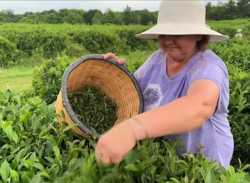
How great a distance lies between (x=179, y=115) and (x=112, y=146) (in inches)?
12.8

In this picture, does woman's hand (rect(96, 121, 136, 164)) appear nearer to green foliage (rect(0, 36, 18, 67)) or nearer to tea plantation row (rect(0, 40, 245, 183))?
tea plantation row (rect(0, 40, 245, 183))

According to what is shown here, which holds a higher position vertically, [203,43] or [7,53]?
[203,43]

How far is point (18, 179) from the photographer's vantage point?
1.56 m

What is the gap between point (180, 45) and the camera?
1952 millimetres

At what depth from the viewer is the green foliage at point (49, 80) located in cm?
386

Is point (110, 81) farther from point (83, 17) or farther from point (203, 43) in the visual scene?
point (83, 17)

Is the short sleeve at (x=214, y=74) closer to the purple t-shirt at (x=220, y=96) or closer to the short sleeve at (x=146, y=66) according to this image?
the purple t-shirt at (x=220, y=96)

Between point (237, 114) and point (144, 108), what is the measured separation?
50.2 inches

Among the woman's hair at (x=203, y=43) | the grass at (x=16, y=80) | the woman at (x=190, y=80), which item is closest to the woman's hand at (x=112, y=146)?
the woman at (x=190, y=80)

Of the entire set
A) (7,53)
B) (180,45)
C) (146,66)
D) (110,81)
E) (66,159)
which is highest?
(180,45)

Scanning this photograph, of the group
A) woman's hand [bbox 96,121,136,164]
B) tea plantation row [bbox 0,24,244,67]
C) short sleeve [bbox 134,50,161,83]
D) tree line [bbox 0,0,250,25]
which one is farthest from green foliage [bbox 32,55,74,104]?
tree line [bbox 0,0,250,25]

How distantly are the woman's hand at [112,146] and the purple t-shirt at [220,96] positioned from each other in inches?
24.3

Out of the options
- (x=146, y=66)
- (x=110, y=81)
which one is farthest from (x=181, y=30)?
(x=110, y=81)

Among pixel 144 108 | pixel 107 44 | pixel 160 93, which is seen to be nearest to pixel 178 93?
pixel 160 93
